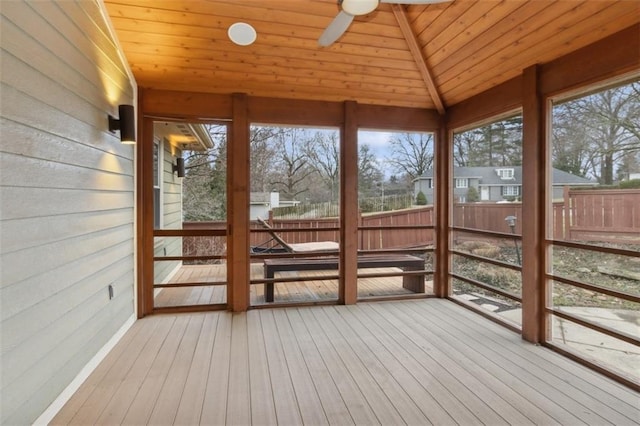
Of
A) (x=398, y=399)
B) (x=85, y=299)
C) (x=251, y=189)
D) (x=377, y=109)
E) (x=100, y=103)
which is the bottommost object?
(x=398, y=399)

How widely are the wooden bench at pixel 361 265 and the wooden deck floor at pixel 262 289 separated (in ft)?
0.33

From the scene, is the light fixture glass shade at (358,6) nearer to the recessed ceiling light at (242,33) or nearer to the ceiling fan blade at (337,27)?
the ceiling fan blade at (337,27)

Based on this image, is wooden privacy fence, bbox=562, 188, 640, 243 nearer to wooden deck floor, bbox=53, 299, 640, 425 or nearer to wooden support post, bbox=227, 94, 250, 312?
wooden deck floor, bbox=53, 299, 640, 425

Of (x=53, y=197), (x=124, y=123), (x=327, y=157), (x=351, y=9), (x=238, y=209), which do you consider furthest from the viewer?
(x=327, y=157)

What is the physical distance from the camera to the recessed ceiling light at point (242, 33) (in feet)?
10.8

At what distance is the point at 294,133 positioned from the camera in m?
4.36

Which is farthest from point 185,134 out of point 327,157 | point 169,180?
point 327,157

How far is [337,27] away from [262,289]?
3.09m

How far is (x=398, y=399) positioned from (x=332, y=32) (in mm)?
2617

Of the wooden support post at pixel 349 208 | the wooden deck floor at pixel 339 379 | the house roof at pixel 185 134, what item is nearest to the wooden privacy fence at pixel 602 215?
the wooden deck floor at pixel 339 379

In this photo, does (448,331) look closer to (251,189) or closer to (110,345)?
(251,189)

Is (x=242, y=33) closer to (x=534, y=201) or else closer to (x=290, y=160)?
(x=290, y=160)

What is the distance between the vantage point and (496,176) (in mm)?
3955

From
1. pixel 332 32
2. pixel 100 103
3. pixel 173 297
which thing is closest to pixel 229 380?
pixel 173 297
